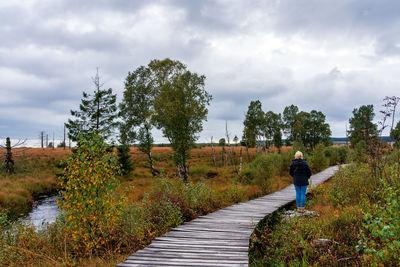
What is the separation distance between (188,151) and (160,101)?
5120 mm

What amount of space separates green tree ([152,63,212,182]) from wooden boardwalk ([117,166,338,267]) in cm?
1480

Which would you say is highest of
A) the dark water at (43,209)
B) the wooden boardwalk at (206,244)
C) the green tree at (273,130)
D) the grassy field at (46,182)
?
the green tree at (273,130)

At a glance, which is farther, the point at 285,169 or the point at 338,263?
the point at 285,169

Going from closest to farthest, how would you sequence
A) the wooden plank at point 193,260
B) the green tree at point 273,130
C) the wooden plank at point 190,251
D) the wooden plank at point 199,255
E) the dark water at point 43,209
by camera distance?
the wooden plank at point 193,260
the wooden plank at point 199,255
the wooden plank at point 190,251
the dark water at point 43,209
the green tree at point 273,130

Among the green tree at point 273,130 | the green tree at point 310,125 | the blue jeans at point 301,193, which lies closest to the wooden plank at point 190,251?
the blue jeans at point 301,193

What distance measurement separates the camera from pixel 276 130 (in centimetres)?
5953

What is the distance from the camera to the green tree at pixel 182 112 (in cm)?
2233

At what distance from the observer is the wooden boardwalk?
14.2 ft

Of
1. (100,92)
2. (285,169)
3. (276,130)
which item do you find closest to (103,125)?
(100,92)

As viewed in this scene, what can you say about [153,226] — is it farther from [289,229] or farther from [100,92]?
[100,92]

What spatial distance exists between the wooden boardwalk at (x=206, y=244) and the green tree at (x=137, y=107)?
2332cm

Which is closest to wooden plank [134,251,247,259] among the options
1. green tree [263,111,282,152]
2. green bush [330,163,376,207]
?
green bush [330,163,376,207]

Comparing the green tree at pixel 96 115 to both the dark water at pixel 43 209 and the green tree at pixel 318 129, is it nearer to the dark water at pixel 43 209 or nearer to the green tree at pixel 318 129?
the dark water at pixel 43 209

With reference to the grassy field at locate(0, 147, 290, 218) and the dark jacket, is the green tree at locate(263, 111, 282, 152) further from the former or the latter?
the dark jacket
